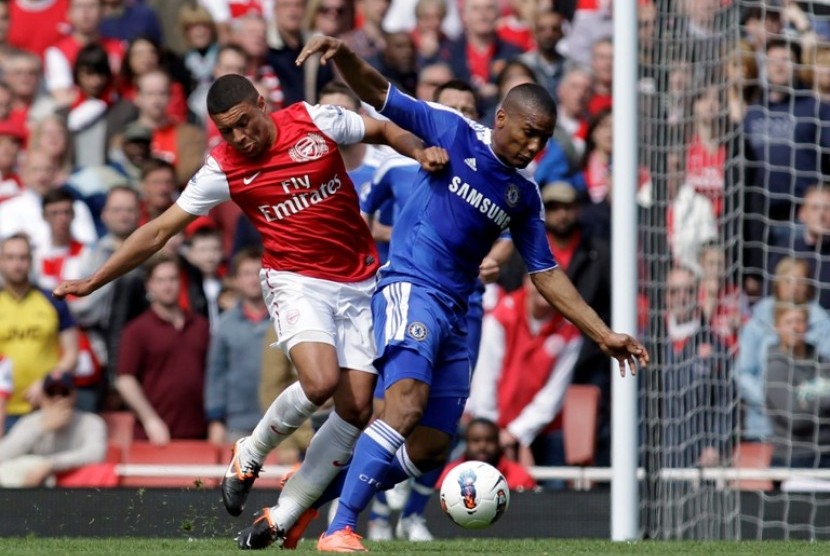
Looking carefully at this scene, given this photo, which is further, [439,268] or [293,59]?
[293,59]

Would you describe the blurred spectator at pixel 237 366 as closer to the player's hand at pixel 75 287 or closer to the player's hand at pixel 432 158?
the player's hand at pixel 75 287

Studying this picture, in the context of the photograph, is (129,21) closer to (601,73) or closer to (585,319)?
(601,73)

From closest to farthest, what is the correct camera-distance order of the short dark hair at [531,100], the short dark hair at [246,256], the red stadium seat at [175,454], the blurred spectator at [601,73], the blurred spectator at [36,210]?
the short dark hair at [531,100]
the red stadium seat at [175,454]
the short dark hair at [246,256]
the blurred spectator at [36,210]
the blurred spectator at [601,73]

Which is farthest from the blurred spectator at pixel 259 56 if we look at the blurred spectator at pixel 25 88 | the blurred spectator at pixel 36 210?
the blurred spectator at pixel 36 210

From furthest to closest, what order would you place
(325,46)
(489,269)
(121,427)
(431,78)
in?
(431,78) → (121,427) → (489,269) → (325,46)

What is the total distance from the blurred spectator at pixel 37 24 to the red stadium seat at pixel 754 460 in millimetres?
6874

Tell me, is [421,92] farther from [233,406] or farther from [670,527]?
[670,527]

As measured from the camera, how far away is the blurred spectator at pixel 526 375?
37.0ft

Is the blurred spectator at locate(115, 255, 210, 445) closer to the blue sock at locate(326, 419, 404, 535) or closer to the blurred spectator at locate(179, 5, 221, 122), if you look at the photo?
the blurred spectator at locate(179, 5, 221, 122)

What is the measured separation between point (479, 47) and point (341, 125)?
20.9ft

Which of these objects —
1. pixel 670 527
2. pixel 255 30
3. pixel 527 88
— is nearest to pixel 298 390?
pixel 527 88

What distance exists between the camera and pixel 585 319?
282 inches

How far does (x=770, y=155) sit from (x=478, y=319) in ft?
11.5

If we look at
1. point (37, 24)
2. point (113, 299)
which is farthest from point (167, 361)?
point (37, 24)
